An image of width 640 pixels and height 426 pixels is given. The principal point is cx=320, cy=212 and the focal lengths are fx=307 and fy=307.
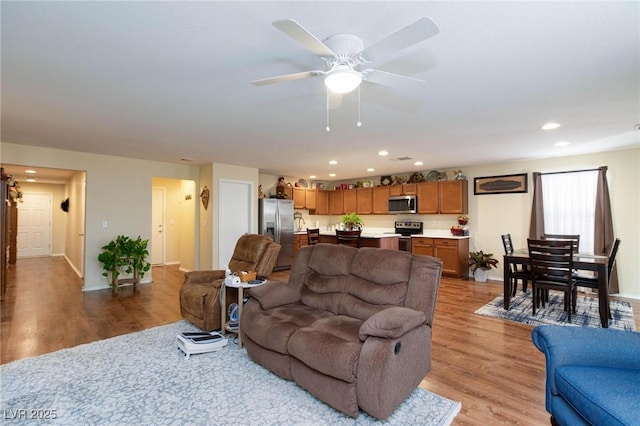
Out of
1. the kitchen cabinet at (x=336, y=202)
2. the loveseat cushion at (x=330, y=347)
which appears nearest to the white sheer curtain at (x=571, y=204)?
the kitchen cabinet at (x=336, y=202)

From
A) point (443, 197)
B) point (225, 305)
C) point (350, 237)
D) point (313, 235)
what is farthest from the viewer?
point (313, 235)

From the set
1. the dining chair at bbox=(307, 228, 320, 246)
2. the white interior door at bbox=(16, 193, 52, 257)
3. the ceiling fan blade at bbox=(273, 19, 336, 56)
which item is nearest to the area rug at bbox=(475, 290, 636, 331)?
the ceiling fan blade at bbox=(273, 19, 336, 56)

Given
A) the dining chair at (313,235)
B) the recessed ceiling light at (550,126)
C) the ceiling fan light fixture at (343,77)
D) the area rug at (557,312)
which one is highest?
the recessed ceiling light at (550,126)

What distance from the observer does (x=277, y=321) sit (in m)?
2.45

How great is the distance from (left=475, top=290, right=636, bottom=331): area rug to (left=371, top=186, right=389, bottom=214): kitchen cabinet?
3.48 m

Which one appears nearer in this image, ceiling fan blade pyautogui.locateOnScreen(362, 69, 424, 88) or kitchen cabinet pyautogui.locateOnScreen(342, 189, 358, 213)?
ceiling fan blade pyautogui.locateOnScreen(362, 69, 424, 88)

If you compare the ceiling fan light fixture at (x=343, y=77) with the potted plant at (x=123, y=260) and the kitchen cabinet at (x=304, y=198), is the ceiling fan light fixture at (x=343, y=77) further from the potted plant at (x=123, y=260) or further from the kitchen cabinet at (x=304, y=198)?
the kitchen cabinet at (x=304, y=198)

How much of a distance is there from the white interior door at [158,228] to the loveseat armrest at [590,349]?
857cm

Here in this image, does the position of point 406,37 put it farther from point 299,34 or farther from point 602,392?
point 602,392

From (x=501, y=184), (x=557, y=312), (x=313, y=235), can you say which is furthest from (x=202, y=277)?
(x=501, y=184)

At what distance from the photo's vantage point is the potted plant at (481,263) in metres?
6.02

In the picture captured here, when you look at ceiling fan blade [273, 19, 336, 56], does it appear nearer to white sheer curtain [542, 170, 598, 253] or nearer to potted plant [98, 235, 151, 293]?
potted plant [98, 235, 151, 293]

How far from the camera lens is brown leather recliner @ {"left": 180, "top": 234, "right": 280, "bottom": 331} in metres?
3.29

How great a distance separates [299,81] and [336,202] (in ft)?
20.7
